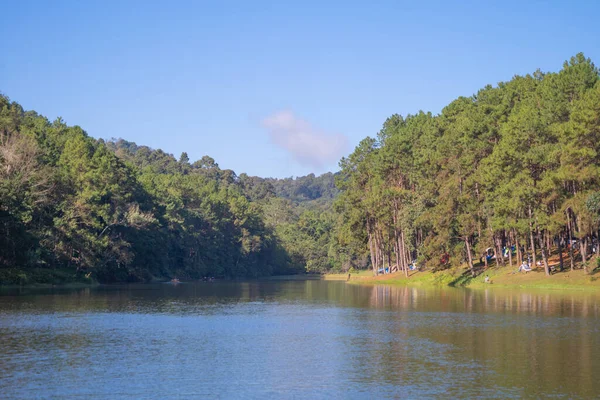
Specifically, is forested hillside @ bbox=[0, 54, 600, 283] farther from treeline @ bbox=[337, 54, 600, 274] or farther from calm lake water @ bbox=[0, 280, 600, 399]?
calm lake water @ bbox=[0, 280, 600, 399]

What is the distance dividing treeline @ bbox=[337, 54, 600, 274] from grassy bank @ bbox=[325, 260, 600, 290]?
1.41m

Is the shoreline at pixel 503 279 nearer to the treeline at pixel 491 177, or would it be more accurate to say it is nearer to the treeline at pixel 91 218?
the treeline at pixel 491 177

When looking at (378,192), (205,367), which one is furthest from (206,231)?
(205,367)

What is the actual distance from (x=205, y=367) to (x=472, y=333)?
16894 millimetres

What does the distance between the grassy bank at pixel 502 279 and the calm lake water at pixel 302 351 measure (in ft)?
41.2

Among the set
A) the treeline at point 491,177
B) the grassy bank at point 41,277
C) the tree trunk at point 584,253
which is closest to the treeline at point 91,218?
the grassy bank at point 41,277

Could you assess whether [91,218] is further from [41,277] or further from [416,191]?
[416,191]

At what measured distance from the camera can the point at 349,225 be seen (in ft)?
393

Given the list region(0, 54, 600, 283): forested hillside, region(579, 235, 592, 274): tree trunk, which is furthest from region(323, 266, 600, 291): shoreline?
region(0, 54, 600, 283): forested hillside

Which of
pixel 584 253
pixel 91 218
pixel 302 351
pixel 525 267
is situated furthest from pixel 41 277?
pixel 584 253

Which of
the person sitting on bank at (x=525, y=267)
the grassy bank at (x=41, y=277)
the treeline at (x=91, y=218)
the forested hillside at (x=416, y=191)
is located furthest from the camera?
the treeline at (x=91, y=218)

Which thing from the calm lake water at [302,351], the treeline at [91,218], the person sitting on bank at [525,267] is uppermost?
the treeline at [91,218]

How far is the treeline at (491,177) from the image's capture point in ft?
229

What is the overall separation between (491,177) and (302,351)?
49.9 m
